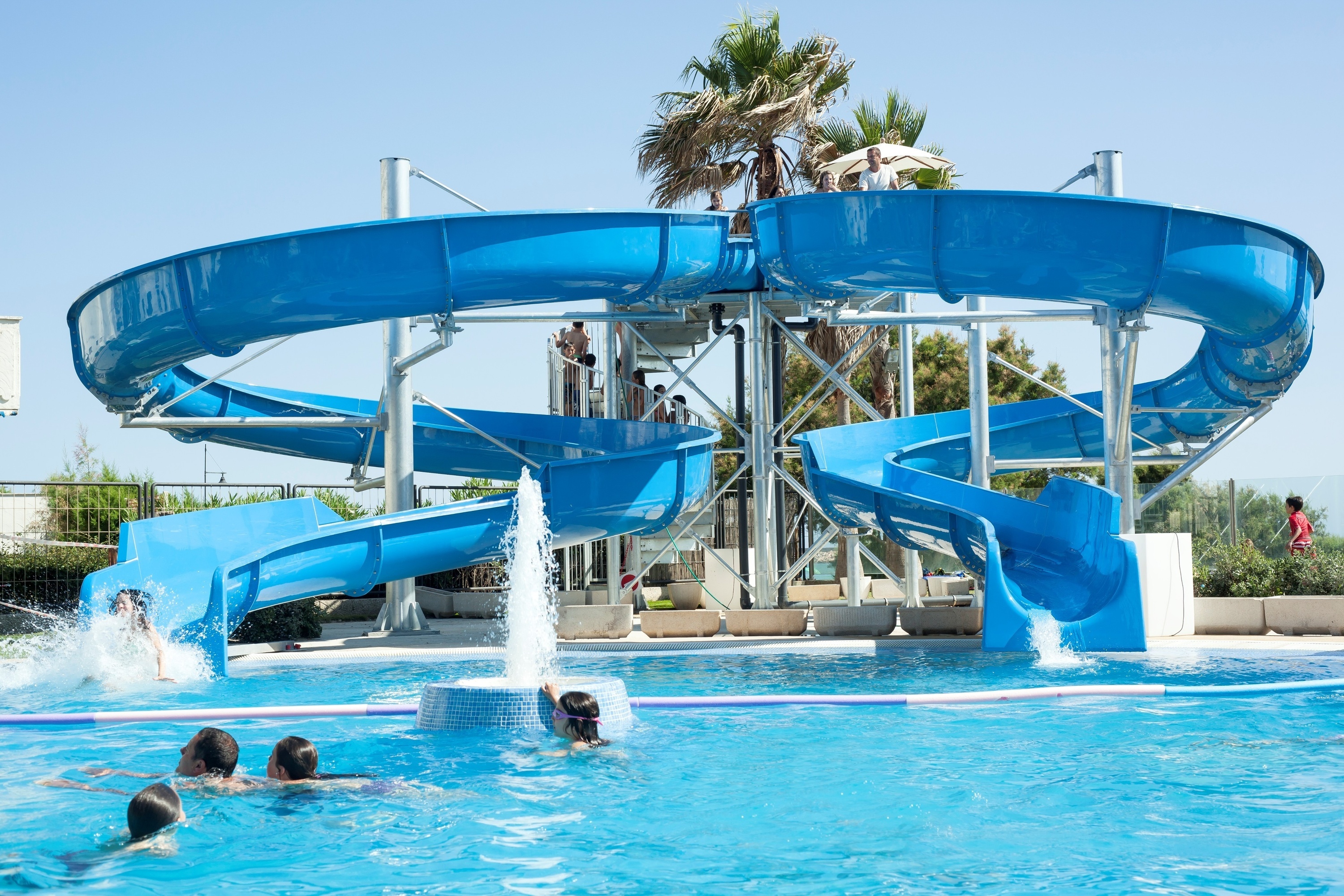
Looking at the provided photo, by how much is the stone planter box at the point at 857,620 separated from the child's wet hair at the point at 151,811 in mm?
9198

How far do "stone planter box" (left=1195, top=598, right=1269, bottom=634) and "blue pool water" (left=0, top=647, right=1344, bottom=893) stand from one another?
4262 mm

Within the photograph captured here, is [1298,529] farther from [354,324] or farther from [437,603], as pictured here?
[437,603]

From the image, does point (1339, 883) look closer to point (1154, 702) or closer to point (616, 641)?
point (1154, 702)

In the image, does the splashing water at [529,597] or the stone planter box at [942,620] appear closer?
the splashing water at [529,597]

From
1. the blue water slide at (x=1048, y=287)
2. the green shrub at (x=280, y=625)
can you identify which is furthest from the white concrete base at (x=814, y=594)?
the green shrub at (x=280, y=625)

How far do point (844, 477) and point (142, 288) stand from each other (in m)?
7.07

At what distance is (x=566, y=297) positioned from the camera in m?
11.2

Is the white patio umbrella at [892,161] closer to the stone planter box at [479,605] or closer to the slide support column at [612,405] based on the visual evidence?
the slide support column at [612,405]

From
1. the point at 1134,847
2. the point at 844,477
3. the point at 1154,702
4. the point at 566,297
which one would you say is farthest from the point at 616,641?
the point at 1134,847

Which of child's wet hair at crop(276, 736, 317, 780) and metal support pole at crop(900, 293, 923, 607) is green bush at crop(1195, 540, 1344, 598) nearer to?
metal support pole at crop(900, 293, 923, 607)

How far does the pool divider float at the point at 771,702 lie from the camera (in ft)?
27.3

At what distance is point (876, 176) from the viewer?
12.8 metres

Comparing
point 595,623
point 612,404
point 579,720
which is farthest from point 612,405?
point 579,720

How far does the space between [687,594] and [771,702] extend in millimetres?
7853
